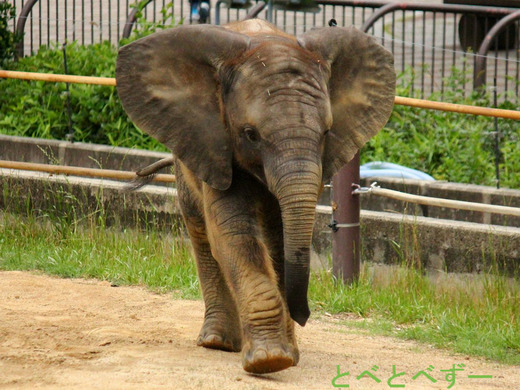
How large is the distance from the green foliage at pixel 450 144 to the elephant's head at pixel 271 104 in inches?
165

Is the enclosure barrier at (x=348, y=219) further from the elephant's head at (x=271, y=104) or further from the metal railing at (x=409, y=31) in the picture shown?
the elephant's head at (x=271, y=104)

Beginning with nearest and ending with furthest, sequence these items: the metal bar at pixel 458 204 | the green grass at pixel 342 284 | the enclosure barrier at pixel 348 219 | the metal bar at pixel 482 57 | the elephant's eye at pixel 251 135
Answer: the elephant's eye at pixel 251 135, the green grass at pixel 342 284, the metal bar at pixel 458 204, the enclosure barrier at pixel 348 219, the metal bar at pixel 482 57

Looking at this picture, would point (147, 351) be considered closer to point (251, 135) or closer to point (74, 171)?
point (251, 135)

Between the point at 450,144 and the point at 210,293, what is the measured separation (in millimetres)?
4570

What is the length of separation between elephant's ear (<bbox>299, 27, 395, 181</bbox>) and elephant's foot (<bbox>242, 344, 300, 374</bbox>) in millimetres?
940

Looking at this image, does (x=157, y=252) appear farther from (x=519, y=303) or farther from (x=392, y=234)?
(x=519, y=303)

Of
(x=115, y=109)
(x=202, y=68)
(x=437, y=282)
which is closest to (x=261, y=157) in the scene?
(x=202, y=68)

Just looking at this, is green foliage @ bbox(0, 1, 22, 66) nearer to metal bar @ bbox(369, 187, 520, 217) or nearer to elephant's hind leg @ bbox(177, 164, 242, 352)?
metal bar @ bbox(369, 187, 520, 217)

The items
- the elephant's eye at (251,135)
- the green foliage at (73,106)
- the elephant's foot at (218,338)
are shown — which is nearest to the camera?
the elephant's eye at (251,135)

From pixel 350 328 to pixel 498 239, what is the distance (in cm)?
115

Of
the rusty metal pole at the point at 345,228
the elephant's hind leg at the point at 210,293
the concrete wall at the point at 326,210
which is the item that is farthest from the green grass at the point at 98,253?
the elephant's hind leg at the point at 210,293

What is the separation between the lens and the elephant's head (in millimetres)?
5250

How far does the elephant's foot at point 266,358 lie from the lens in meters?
5.43

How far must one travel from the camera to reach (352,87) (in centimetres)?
599
